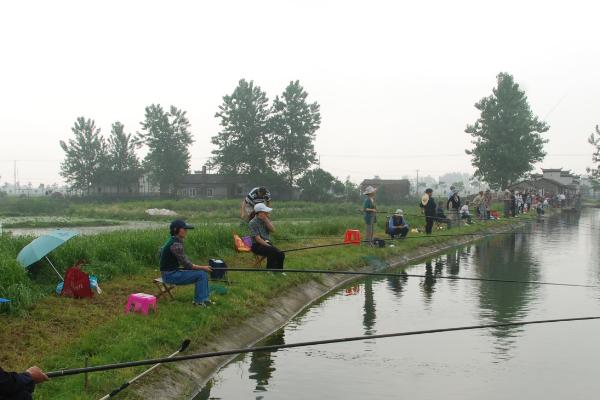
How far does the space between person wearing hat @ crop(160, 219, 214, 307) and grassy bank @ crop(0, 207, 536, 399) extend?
40 centimetres

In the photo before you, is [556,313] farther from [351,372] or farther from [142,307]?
[142,307]

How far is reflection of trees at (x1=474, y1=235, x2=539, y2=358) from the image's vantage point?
37.3ft

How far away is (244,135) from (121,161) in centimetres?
2228

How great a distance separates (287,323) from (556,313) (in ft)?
19.2

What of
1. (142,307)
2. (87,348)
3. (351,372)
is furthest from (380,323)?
(87,348)

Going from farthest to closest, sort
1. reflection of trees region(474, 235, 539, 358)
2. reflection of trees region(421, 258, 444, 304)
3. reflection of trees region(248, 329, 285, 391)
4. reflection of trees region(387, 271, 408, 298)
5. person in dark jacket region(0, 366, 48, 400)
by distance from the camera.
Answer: reflection of trees region(387, 271, 408, 298) → reflection of trees region(421, 258, 444, 304) → reflection of trees region(474, 235, 539, 358) → reflection of trees region(248, 329, 285, 391) → person in dark jacket region(0, 366, 48, 400)

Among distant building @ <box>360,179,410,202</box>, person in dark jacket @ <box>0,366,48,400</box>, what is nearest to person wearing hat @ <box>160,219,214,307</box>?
person in dark jacket @ <box>0,366,48,400</box>

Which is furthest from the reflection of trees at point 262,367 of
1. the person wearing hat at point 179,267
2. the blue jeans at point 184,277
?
the blue jeans at point 184,277

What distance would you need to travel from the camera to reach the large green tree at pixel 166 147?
247 feet

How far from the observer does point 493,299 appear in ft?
46.2

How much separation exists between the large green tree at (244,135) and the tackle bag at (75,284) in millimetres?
59701

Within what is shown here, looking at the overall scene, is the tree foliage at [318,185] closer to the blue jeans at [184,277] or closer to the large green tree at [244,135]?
the large green tree at [244,135]

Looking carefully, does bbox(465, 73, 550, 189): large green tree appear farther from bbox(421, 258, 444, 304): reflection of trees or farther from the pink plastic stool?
the pink plastic stool

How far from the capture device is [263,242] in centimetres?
1311
